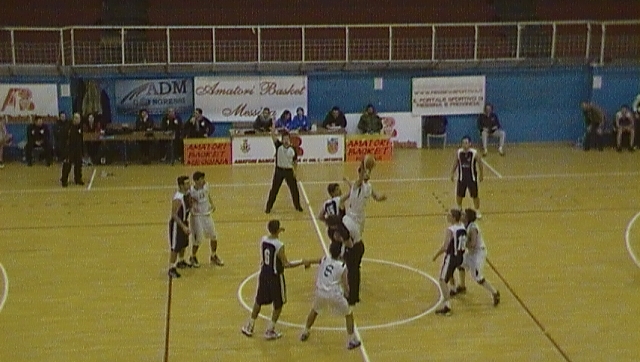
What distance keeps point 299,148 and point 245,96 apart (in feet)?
8.08

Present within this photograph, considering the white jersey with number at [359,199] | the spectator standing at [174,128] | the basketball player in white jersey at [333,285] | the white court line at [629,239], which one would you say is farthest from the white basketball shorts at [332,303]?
the spectator standing at [174,128]

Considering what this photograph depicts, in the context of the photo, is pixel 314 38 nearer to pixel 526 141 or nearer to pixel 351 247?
pixel 526 141

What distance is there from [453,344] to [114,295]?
533 centimetres

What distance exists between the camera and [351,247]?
526 inches

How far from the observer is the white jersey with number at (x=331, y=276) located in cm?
1205

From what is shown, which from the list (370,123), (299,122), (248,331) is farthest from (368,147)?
(248,331)

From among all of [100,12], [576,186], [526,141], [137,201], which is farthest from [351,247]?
[100,12]

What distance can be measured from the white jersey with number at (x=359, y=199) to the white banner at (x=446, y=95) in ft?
42.3

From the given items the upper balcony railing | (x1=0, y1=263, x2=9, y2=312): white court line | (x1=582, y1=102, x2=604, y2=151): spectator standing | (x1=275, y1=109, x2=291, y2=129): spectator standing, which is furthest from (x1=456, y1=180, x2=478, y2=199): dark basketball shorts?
(x1=582, y1=102, x2=604, y2=151): spectator standing

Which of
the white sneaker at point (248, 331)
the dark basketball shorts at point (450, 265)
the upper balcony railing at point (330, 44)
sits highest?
the upper balcony railing at point (330, 44)

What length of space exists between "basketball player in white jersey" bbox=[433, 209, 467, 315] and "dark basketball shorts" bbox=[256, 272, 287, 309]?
2417 millimetres

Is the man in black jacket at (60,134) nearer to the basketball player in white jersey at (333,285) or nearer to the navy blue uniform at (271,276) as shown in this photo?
the navy blue uniform at (271,276)

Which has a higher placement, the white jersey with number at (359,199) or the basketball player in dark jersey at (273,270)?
the white jersey with number at (359,199)

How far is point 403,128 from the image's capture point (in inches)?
1064
